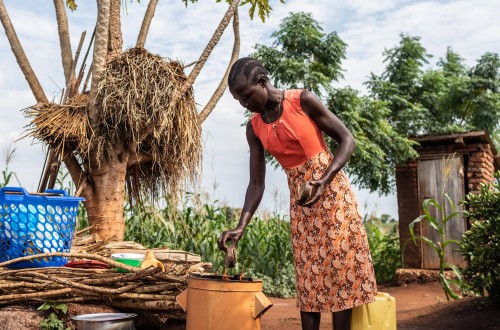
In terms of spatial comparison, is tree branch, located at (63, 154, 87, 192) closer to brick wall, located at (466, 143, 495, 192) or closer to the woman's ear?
the woman's ear

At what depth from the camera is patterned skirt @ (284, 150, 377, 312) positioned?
256 centimetres

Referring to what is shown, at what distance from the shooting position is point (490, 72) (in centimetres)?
1379

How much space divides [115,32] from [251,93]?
357cm

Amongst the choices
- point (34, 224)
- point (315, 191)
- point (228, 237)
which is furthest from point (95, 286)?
point (315, 191)

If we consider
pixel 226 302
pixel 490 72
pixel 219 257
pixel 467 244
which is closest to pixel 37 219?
pixel 226 302

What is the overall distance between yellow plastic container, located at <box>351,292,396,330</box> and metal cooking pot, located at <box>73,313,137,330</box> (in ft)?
4.08

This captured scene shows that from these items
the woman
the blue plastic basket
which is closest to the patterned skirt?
the woman

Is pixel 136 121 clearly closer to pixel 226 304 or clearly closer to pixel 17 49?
pixel 17 49

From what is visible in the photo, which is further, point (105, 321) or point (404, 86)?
point (404, 86)

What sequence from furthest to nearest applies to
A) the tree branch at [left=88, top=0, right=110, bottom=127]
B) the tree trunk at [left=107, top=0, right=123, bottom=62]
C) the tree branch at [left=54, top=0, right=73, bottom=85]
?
the tree branch at [left=54, top=0, right=73, bottom=85], the tree trunk at [left=107, top=0, right=123, bottom=62], the tree branch at [left=88, top=0, right=110, bottom=127]

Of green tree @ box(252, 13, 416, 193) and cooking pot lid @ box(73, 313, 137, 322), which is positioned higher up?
green tree @ box(252, 13, 416, 193)

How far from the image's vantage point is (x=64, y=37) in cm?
589

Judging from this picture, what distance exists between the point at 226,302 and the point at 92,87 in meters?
3.20

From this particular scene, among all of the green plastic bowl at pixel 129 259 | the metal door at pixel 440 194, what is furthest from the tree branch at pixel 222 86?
the metal door at pixel 440 194
